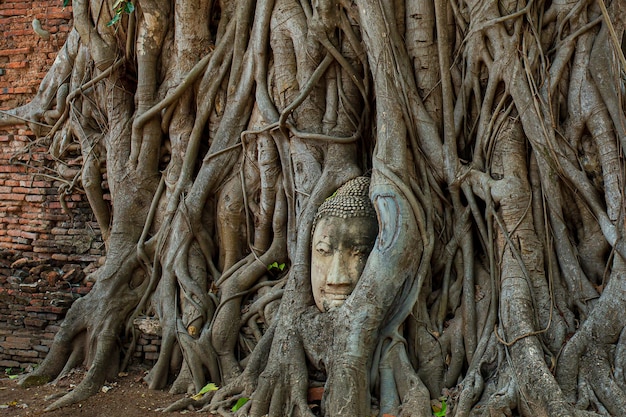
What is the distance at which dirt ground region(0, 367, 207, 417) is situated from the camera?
14.5ft

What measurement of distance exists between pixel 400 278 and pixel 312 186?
1.10m

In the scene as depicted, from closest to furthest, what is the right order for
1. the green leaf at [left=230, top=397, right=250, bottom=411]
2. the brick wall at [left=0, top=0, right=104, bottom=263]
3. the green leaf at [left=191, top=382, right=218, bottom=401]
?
the green leaf at [left=230, top=397, right=250, bottom=411]
the green leaf at [left=191, top=382, right=218, bottom=401]
the brick wall at [left=0, top=0, right=104, bottom=263]

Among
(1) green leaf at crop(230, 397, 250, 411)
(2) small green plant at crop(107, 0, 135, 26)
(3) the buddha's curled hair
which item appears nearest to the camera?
(1) green leaf at crop(230, 397, 250, 411)

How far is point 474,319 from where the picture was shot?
4090 mm

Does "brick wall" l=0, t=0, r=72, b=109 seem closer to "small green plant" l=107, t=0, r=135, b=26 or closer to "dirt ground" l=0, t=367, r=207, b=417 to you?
"small green plant" l=107, t=0, r=135, b=26

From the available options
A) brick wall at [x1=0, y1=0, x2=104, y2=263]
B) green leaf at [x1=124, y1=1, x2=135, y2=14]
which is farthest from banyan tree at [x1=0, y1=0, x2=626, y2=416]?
brick wall at [x1=0, y1=0, x2=104, y2=263]

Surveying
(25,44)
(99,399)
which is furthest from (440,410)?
(25,44)

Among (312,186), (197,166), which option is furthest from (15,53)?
(312,186)

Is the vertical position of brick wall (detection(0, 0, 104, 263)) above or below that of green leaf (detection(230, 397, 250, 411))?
above

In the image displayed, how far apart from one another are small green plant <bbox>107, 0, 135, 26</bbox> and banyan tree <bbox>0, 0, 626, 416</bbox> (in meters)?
0.04

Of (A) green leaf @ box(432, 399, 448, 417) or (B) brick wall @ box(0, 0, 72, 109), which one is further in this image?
(B) brick wall @ box(0, 0, 72, 109)

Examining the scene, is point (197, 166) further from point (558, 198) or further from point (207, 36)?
point (558, 198)

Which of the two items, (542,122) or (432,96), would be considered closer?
(542,122)

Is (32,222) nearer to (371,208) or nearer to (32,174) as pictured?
(32,174)
